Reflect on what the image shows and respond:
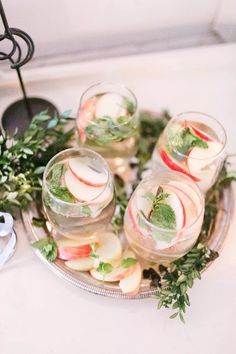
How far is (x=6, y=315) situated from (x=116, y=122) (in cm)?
32

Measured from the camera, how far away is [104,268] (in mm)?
619

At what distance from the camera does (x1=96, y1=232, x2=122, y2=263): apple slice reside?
0.64 meters

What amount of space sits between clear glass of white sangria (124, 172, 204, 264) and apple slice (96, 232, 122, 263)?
0.08 feet

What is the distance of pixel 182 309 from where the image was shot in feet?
1.94

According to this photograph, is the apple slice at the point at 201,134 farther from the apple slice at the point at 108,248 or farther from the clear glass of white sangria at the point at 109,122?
the apple slice at the point at 108,248

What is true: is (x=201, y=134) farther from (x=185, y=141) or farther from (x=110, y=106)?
(x=110, y=106)

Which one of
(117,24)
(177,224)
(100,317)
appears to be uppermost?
(117,24)

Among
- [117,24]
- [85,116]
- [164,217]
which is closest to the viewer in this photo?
[164,217]

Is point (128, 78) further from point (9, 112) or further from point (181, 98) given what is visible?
point (9, 112)

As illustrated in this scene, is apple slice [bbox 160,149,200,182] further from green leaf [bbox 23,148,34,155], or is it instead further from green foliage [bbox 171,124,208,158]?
green leaf [bbox 23,148,34,155]

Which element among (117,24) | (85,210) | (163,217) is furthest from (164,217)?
(117,24)

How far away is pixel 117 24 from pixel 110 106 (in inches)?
8.8

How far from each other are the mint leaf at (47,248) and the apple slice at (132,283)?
0.10 meters

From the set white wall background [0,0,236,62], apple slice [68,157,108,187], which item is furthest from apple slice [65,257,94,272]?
white wall background [0,0,236,62]
